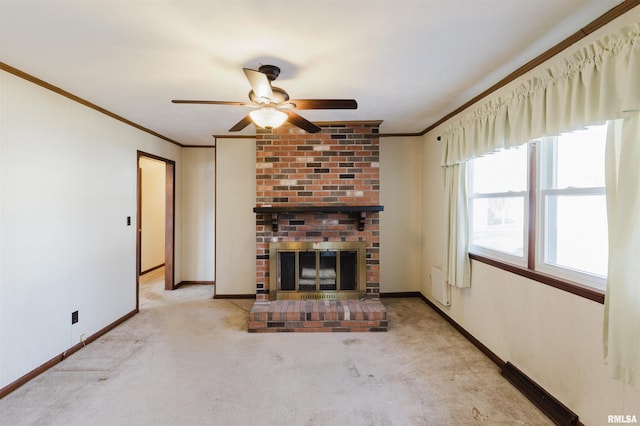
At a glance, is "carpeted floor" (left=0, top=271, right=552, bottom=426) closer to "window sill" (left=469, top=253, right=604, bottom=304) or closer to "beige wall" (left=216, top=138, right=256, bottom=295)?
"window sill" (left=469, top=253, right=604, bottom=304)

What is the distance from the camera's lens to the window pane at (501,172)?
7.39 ft

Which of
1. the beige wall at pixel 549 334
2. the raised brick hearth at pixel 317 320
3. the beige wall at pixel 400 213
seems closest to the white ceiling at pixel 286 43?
the beige wall at pixel 549 334

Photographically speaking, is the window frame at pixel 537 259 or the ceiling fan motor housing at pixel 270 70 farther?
the ceiling fan motor housing at pixel 270 70

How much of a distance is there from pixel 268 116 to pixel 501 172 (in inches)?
81.2

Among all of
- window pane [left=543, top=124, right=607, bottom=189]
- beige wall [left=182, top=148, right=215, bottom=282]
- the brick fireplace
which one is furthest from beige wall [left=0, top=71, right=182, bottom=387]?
window pane [left=543, top=124, right=607, bottom=189]

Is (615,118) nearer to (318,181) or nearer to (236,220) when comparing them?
(318,181)

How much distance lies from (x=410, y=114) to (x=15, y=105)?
3479mm

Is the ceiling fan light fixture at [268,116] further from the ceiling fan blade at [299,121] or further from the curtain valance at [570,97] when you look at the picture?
the curtain valance at [570,97]

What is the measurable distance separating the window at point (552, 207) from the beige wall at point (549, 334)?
0.18 m

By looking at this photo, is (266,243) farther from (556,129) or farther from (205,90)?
(556,129)

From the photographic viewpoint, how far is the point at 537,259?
2041 mm

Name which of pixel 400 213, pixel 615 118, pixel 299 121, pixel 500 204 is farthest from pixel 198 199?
pixel 615 118

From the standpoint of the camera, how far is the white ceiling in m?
1.46

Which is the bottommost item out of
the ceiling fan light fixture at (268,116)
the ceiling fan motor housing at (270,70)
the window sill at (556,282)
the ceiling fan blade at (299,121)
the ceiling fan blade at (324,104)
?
the window sill at (556,282)
